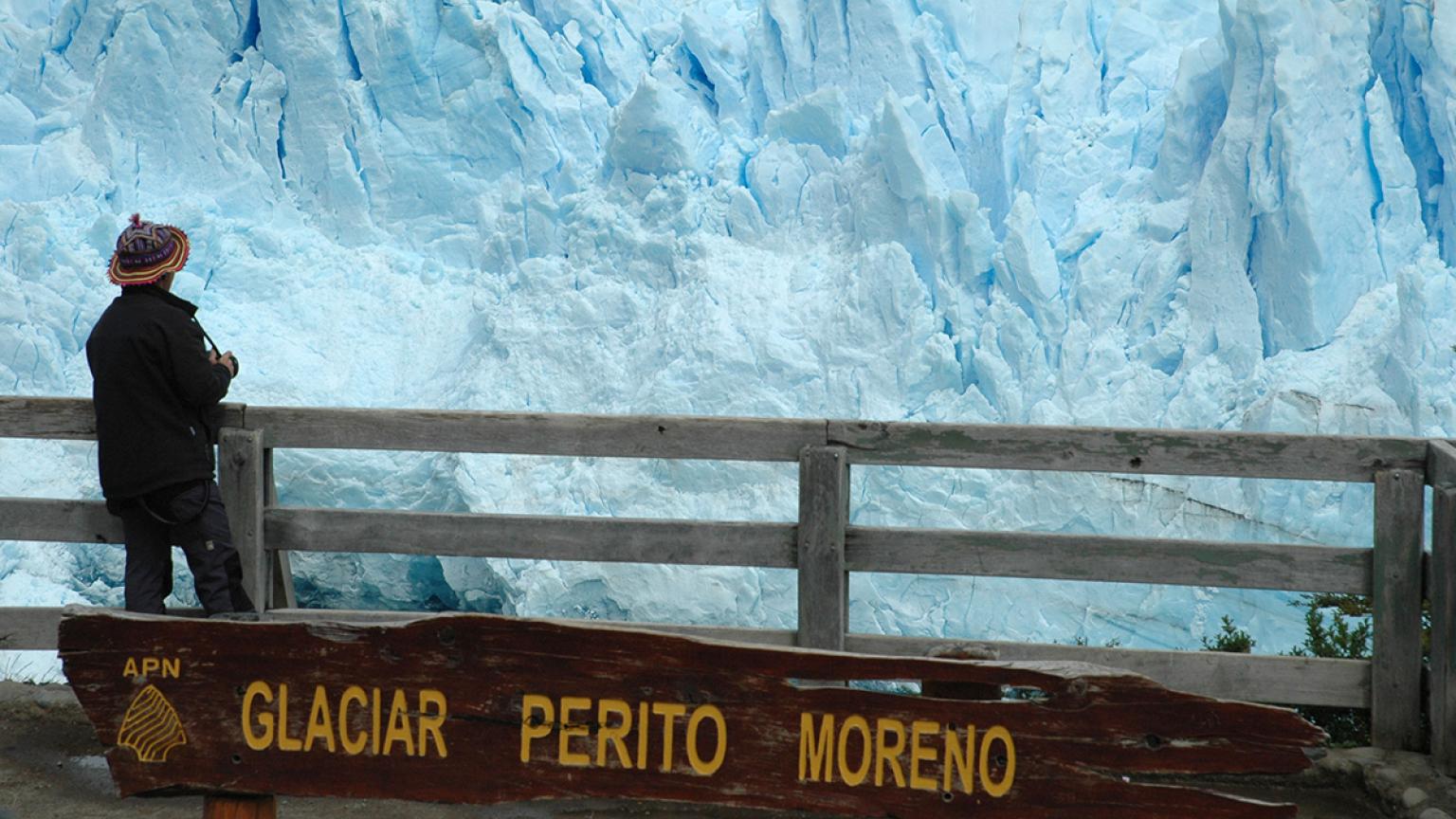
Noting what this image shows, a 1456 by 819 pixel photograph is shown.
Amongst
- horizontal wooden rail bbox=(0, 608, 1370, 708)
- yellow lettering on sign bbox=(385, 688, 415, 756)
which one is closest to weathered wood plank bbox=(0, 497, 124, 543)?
horizontal wooden rail bbox=(0, 608, 1370, 708)

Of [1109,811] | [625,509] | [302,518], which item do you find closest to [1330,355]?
[625,509]

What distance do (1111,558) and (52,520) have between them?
2.66 meters

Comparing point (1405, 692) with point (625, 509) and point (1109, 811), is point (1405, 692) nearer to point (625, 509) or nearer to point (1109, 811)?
point (1109, 811)

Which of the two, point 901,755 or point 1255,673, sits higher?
point 901,755

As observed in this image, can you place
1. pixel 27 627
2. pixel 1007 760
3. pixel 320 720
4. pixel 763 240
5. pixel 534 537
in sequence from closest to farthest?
pixel 1007 760
pixel 320 720
pixel 534 537
pixel 27 627
pixel 763 240

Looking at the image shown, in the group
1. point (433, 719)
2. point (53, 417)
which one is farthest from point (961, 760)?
point (53, 417)

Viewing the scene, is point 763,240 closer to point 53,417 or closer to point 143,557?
point 53,417

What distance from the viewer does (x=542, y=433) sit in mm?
3363

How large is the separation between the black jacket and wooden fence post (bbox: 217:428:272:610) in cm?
26

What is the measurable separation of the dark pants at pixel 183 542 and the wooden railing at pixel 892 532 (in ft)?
0.59

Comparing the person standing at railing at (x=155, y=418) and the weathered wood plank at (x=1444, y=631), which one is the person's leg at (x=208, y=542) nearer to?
the person standing at railing at (x=155, y=418)

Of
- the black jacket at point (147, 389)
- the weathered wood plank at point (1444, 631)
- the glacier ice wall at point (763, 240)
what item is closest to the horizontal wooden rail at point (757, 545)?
the weathered wood plank at point (1444, 631)

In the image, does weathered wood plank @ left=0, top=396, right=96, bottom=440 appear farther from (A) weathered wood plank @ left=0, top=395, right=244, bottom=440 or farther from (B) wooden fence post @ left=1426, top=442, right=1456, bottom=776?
(B) wooden fence post @ left=1426, top=442, right=1456, bottom=776

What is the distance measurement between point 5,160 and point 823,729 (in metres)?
11.8
